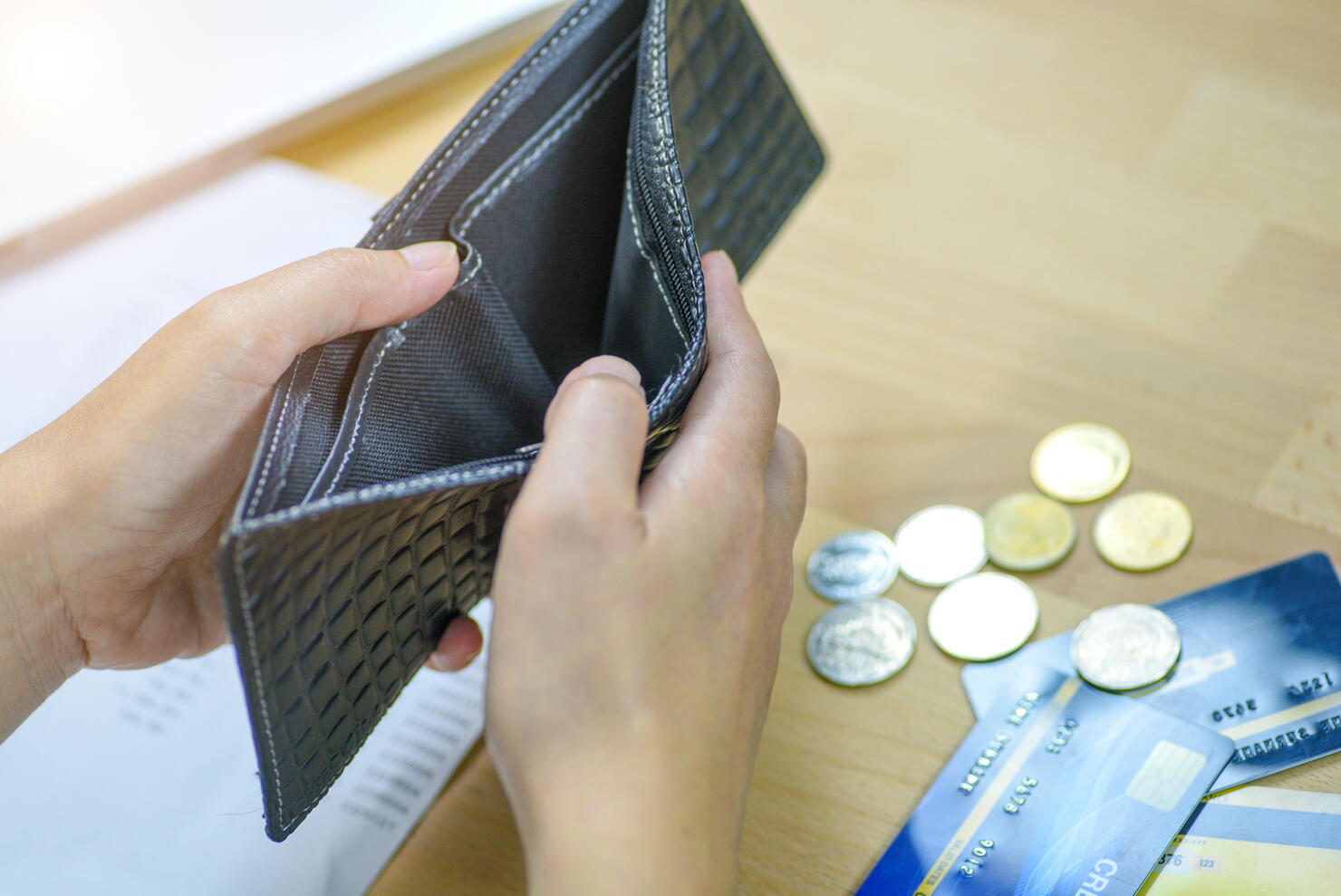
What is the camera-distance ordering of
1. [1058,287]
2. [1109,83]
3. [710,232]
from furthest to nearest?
[1109,83] < [1058,287] < [710,232]

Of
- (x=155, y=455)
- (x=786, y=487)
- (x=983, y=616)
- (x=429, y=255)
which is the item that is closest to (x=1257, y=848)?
(x=983, y=616)

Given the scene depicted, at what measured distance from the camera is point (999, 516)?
66 cm

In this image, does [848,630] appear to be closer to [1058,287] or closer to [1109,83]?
[1058,287]

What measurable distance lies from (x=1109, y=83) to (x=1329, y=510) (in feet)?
1.52

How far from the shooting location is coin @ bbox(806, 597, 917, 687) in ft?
2.00

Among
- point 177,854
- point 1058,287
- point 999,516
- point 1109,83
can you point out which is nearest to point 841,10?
point 1109,83

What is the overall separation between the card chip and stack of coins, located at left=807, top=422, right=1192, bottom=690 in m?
0.06

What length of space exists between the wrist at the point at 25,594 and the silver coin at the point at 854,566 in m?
0.47

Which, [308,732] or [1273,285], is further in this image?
[1273,285]

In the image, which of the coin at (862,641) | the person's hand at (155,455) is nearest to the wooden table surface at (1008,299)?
the coin at (862,641)

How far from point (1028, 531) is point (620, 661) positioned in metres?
0.36

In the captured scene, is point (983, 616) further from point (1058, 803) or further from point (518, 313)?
point (518, 313)

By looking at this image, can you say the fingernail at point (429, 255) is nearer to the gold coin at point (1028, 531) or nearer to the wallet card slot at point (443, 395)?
the wallet card slot at point (443, 395)

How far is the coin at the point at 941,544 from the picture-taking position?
64 cm
